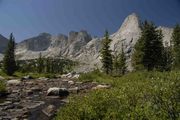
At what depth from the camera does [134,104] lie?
1412cm

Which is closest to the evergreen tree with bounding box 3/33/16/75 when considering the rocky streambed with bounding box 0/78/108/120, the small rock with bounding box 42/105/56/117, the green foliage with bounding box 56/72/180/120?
the rocky streambed with bounding box 0/78/108/120

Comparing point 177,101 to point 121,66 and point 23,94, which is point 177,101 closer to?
point 23,94

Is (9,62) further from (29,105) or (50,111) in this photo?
(50,111)

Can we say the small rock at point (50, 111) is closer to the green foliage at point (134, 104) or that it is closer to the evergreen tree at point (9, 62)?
the green foliage at point (134, 104)

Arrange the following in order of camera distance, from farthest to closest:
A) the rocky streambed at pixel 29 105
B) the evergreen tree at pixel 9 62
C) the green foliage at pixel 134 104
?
the evergreen tree at pixel 9 62 < the rocky streambed at pixel 29 105 < the green foliage at pixel 134 104

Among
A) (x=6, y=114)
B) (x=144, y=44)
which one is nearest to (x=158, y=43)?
(x=144, y=44)

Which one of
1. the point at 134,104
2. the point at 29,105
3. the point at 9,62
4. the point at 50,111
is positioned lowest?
the point at 50,111

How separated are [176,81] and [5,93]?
82.7ft

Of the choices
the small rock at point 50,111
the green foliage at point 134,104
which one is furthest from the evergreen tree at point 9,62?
the green foliage at point 134,104

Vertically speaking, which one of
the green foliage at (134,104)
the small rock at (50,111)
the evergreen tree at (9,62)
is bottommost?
the small rock at (50,111)

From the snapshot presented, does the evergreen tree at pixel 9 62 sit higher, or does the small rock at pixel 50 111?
the evergreen tree at pixel 9 62

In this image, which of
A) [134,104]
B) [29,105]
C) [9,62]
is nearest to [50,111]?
[29,105]

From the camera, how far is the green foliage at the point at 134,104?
1225cm

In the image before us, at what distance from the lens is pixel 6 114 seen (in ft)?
79.6
